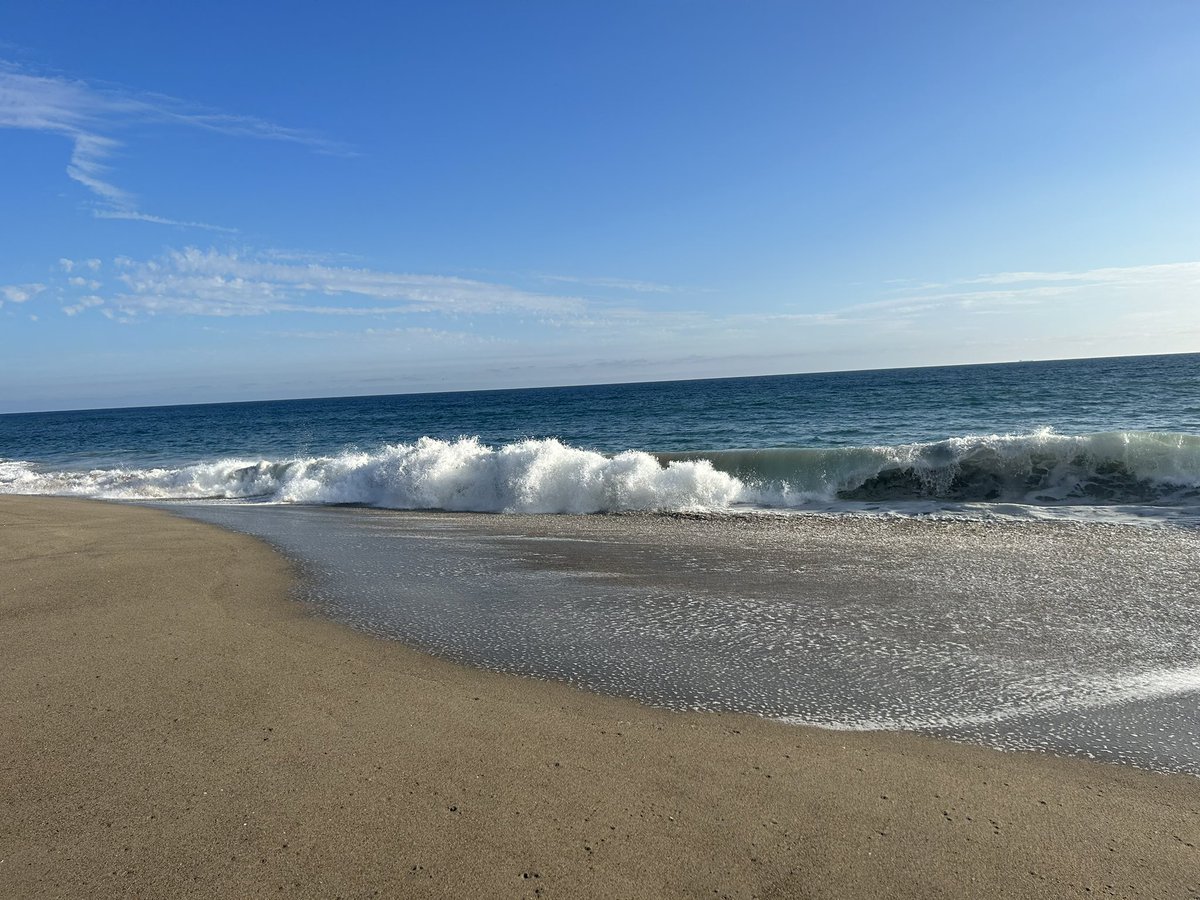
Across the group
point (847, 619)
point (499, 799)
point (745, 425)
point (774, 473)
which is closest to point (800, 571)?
point (847, 619)

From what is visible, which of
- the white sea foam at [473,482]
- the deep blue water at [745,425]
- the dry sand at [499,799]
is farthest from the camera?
the deep blue water at [745,425]

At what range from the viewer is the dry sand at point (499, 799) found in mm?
2748

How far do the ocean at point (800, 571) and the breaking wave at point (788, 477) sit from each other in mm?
55

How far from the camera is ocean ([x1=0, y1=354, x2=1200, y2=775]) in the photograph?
176 inches

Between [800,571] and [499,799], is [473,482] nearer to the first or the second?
[800,571]

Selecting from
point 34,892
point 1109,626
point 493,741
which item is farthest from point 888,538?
point 34,892

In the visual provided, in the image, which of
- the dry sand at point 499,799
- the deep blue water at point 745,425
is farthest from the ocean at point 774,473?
the dry sand at point 499,799

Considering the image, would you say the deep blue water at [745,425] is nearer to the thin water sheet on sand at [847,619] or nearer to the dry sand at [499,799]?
the thin water sheet on sand at [847,619]

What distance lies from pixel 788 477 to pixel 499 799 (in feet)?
41.9

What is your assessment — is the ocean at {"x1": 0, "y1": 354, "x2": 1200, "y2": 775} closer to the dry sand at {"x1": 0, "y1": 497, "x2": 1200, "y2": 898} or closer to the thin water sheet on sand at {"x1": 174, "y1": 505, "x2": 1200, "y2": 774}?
the thin water sheet on sand at {"x1": 174, "y1": 505, "x2": 1200, "y2": 774}

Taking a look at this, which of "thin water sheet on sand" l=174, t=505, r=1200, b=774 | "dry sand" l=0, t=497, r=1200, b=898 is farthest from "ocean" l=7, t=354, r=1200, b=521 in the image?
"dry sand" l=0, t=497, r=1200, b=898

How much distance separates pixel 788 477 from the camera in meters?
15.2

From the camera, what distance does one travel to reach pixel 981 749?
12.3ft

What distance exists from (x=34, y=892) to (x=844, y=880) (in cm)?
300
